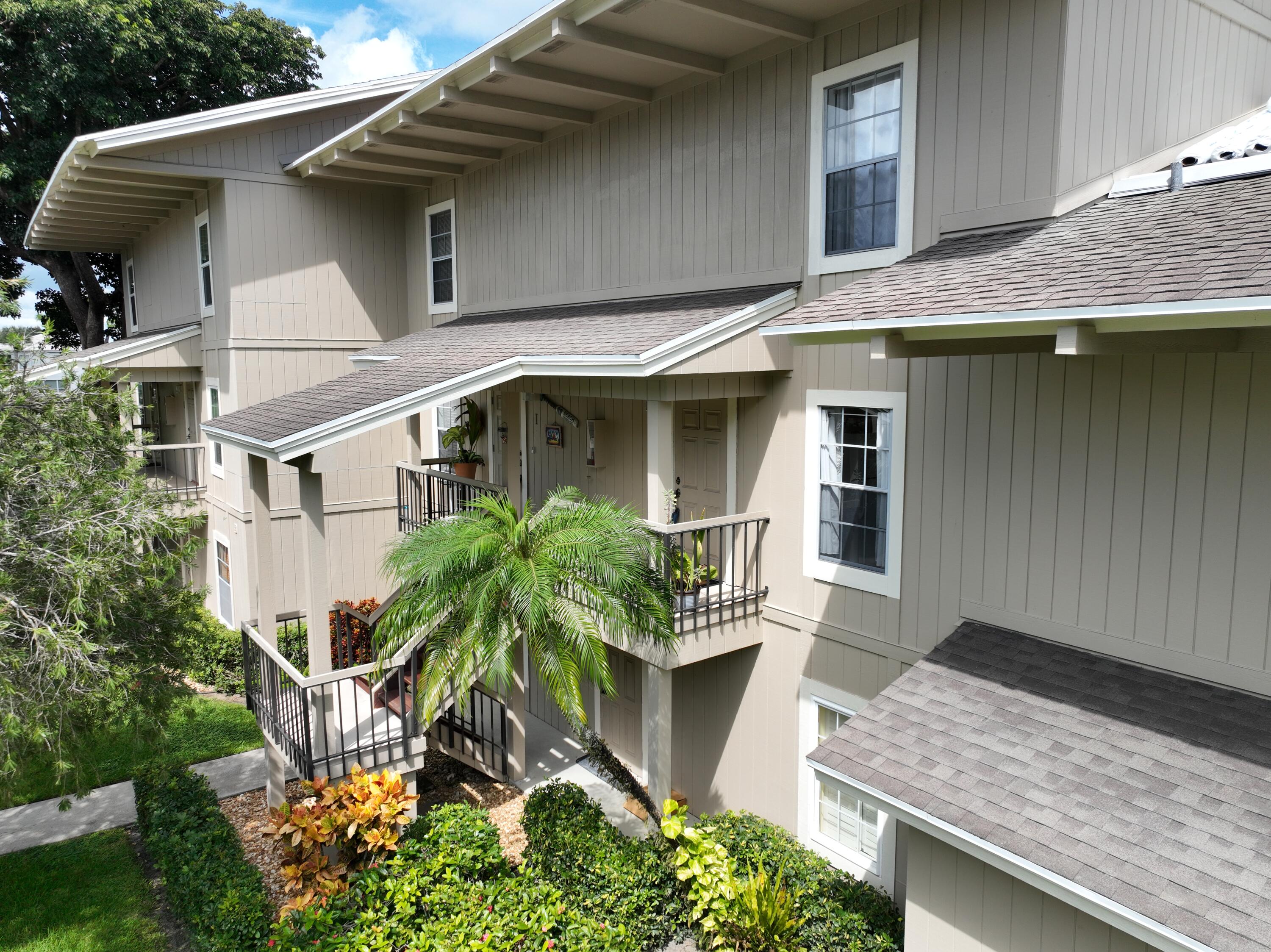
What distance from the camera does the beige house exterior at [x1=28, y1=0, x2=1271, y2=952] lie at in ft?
17.1

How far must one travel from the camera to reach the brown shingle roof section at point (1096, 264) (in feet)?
14.8

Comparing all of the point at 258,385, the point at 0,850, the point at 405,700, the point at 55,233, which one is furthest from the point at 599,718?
the point at 55,233

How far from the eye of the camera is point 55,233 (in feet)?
62.5

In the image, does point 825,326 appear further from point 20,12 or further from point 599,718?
point 20,12

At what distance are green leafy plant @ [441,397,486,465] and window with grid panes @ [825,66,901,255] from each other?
6.26 metres

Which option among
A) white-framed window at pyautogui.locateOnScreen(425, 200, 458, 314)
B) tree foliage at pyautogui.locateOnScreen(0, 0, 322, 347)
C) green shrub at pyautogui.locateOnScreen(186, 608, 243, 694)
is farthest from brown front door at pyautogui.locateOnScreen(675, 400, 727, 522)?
tree foliage at pyautogui.locateOnScreen(0, 0, 322, 347)

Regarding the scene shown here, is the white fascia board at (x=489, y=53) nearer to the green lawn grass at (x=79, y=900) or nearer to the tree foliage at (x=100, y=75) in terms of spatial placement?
the green lawn grass at (x=79, y=900)

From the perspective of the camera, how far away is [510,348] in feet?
30.1

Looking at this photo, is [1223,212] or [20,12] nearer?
[1223,212]

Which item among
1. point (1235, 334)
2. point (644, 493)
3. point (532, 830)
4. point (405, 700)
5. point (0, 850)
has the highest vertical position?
point (1235, 334)

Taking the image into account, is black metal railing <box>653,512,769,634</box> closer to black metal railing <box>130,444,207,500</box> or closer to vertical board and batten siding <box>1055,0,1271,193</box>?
vertical board and batten siding <box>1055,0,1271,193</box>

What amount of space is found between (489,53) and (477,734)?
7.83 metres

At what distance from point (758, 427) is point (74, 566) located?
5984 millimetres

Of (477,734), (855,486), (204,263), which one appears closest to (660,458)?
(855,486)
